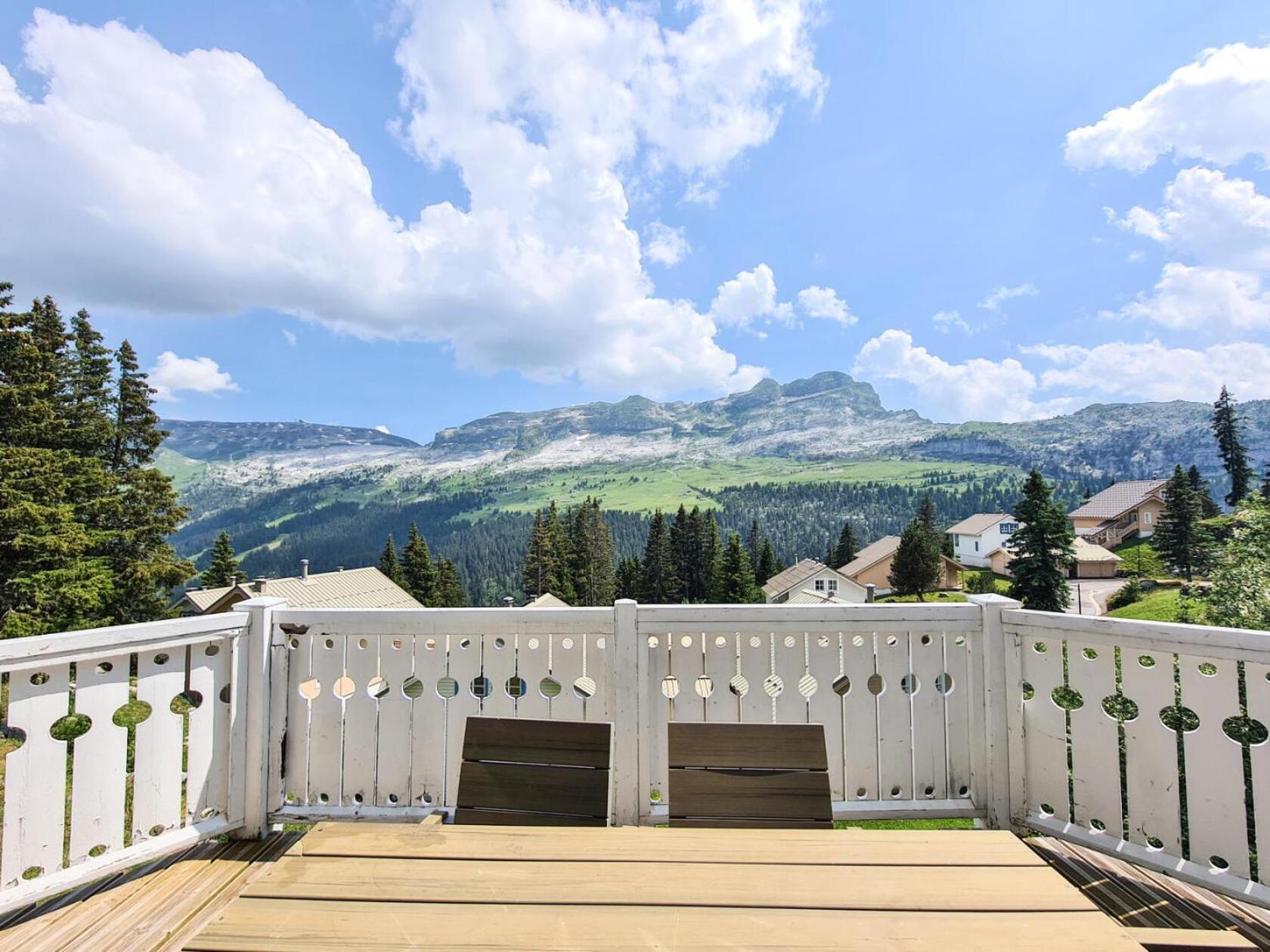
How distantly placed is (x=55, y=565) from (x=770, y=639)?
25.5 metres

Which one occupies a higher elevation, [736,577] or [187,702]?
[187,702]

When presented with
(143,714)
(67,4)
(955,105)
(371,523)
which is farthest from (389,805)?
(371,523)

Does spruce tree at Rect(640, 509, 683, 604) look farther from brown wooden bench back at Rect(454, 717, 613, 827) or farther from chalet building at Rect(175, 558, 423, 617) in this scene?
brown wooden bench back at Rect(454, 717, 613, 827)

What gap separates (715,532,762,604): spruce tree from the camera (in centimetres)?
4400

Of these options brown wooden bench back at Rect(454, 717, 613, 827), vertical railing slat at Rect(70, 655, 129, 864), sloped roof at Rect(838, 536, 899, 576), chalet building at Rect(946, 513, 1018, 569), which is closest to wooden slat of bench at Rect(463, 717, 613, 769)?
brown wooden bench back at Rect(454, 717, 613, 827)

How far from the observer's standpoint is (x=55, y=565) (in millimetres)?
18656

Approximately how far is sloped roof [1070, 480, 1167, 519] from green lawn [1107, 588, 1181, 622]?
3344cm

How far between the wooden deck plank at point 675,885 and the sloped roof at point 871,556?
6632cm

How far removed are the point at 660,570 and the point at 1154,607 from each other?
34232 mm

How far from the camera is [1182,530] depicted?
38.2 m

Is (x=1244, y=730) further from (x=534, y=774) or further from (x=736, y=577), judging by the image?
(x=736, y=577)

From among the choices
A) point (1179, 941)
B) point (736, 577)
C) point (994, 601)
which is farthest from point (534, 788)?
point (736, 577)

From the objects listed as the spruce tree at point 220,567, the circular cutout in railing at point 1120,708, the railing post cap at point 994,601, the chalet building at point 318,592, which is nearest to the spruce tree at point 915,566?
the chalet building at point 318,592

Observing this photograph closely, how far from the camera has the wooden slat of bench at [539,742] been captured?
188 cm
